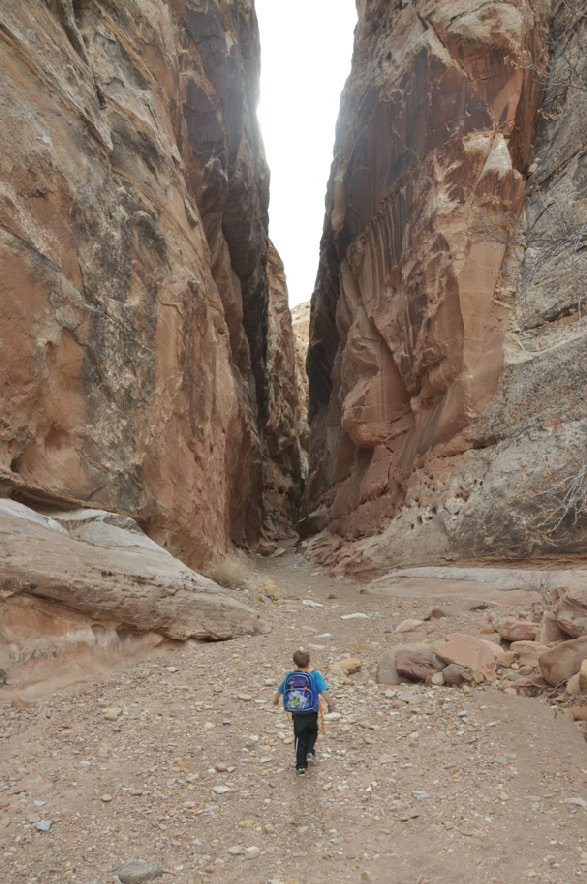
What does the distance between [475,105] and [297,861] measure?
1766cm

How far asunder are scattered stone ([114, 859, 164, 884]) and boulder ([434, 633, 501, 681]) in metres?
3.75

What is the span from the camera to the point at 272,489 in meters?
32.2

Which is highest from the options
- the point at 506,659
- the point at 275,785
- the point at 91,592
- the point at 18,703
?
the point at 91,592

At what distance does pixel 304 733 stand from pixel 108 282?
26.3 feet

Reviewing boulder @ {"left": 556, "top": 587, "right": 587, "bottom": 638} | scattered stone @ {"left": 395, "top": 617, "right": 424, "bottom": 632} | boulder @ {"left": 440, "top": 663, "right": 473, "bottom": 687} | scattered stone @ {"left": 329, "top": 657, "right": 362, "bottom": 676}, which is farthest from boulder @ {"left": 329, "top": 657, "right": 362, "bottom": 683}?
boulder @ {"left": 556, "top": 587, "right": 587, "bottom": 638}

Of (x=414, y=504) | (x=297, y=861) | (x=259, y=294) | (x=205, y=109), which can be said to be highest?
(x=205, y=109)

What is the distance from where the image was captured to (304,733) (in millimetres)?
4328

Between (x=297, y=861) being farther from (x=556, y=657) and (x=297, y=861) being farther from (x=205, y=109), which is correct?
(x=205, y=109)

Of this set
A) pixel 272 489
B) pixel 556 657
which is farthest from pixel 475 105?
pixel 272 489

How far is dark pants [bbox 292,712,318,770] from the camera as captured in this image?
4.29m

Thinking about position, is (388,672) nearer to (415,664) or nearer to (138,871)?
(415,664)

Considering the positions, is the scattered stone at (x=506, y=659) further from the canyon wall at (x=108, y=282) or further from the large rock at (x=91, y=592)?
the canyon wall at (x=108, y=282)

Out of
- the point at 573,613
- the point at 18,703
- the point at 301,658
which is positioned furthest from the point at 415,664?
the point at 18,703

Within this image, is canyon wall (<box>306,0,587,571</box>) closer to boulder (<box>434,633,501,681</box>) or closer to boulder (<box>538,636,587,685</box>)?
boulder (<box>434,633,501,681</box>)
